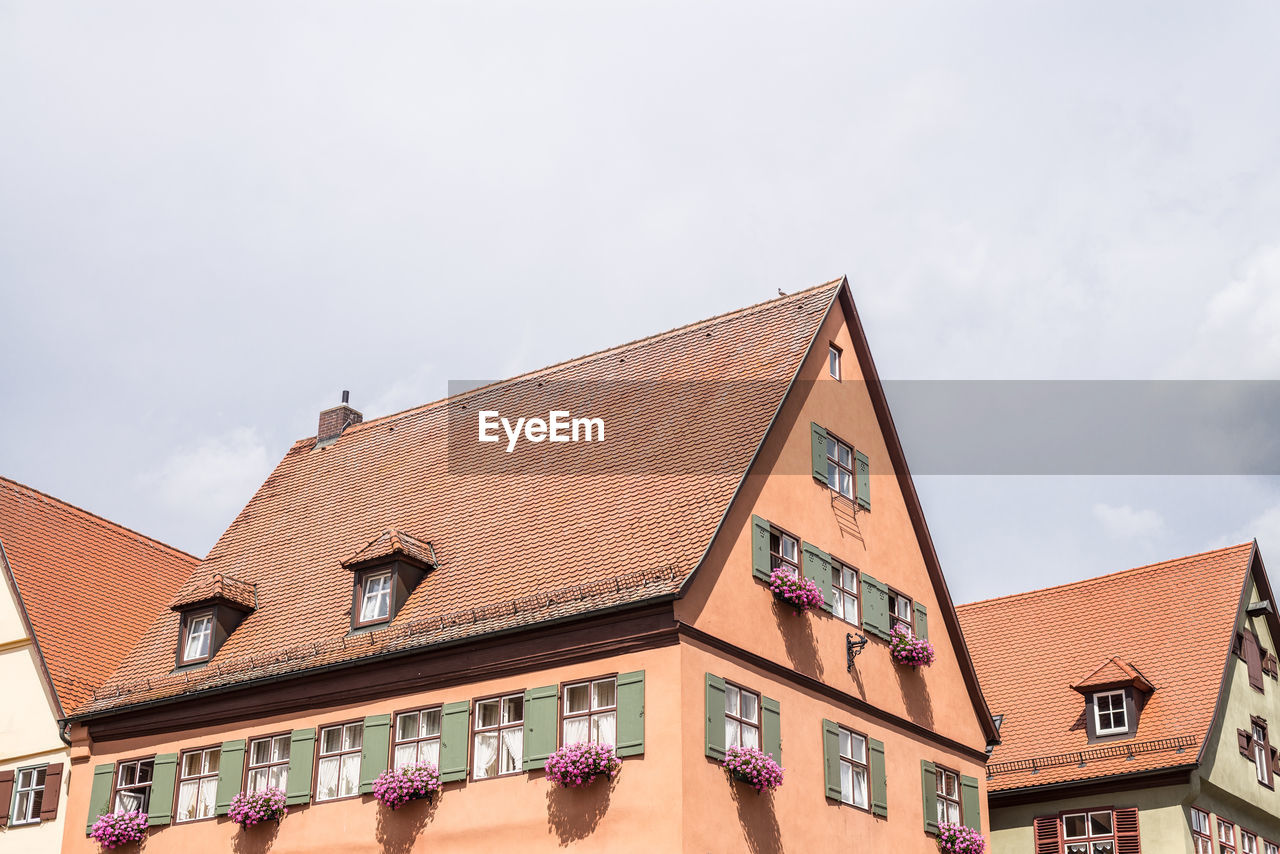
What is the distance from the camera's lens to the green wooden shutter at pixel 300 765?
83.7 ft

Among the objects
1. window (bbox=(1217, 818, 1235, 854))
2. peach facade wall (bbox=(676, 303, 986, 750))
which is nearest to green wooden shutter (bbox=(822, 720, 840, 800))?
peach facade wall (bbox=(676, 303, 986, 750))

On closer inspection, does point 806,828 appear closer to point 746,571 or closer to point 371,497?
point 746,571

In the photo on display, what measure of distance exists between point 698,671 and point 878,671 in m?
5.92

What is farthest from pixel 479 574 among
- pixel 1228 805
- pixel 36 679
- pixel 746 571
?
pixel 1228 805

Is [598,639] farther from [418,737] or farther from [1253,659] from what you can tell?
[1253,659]

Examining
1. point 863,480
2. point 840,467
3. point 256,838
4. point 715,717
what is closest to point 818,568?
point 840,467

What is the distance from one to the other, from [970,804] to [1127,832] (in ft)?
17.4

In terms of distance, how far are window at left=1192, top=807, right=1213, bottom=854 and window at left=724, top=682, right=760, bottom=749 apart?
527 inches

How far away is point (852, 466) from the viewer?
93.2 feet

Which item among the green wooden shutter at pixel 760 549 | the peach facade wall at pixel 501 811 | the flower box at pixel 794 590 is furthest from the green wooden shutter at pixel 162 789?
the flower box at pixel 794 590

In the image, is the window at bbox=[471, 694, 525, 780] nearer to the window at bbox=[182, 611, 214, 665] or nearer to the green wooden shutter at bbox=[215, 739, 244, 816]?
the green wooden shutter at bbox=[215, 739, 244, 816]

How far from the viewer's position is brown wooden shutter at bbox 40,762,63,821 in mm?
28672

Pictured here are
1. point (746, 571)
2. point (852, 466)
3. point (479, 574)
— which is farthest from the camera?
point (852, 466)

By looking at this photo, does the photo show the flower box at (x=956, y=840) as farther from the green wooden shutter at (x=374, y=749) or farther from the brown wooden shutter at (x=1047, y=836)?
the green wooden shutter at (x=374, y=749)
